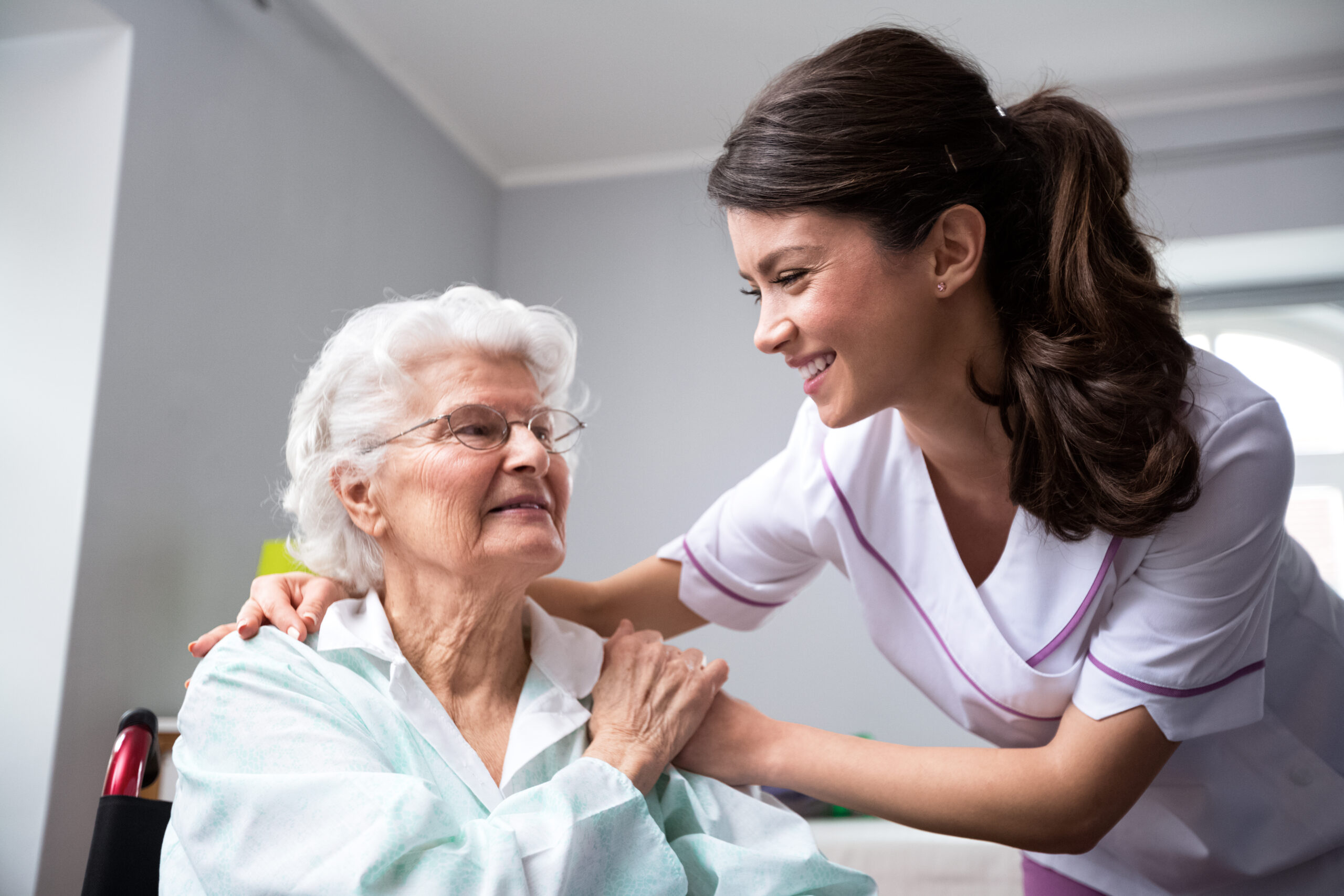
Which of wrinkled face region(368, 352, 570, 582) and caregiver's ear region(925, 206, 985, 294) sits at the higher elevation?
caregiver's ear region(925, 206, 985, 294)

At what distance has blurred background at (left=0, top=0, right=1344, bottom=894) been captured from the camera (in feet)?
7.06

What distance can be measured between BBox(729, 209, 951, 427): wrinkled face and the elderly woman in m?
0.38

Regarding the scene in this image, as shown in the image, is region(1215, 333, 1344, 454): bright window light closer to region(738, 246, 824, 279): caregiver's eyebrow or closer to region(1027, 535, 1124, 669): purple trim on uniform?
region(1027, 535, 1124, 669): purple trim on uniform

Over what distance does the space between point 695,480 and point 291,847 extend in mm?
2881

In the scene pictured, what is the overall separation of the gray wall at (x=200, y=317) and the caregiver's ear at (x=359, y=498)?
1.11 meters

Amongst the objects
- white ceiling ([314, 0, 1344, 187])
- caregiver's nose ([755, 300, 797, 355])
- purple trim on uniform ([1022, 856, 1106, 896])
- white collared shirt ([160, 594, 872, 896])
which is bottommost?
purple trim on uniform ([1022, 856, 1106, 896])

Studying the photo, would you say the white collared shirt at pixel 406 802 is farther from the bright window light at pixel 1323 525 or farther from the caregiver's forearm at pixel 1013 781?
the bright window light at pixel 1323 525

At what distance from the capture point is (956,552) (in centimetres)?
127

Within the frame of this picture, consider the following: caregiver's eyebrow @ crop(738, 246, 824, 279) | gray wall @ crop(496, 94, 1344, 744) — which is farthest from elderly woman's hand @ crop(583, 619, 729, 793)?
gray wall @ crop(496, 94, 1344, 744)

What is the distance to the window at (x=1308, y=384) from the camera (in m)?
3.52

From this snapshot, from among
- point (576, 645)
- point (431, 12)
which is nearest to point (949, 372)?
point (576, 645)

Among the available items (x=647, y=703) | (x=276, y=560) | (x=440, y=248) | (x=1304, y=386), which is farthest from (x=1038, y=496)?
(x=1304, y=386)

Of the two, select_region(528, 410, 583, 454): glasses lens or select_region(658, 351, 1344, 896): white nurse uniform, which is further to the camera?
select_region(528, 410, 583, 454): glasses lens

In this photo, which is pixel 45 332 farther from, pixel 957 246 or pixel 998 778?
pixel 998 778
